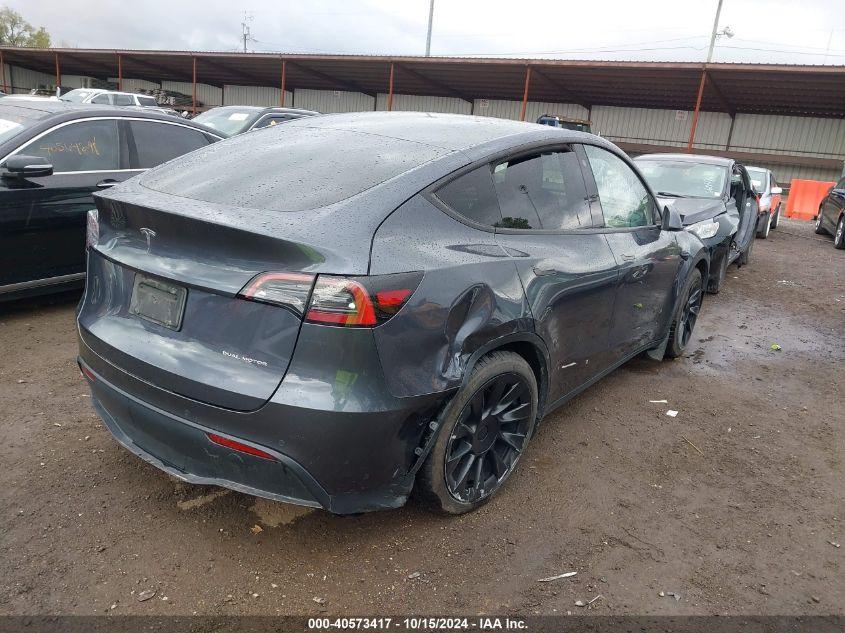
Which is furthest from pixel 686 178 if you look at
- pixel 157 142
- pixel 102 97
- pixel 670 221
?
pixel 102 97

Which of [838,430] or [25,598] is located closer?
[25,598]

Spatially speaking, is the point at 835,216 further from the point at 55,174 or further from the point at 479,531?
the point at 55,174

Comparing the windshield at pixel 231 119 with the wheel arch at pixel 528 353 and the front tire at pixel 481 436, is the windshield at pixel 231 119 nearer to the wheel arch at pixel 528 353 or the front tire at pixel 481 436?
the wheel arch at pixel 528 353

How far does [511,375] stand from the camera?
105 inches

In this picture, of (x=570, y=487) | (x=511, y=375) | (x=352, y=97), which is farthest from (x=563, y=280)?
(x=352, y=97)

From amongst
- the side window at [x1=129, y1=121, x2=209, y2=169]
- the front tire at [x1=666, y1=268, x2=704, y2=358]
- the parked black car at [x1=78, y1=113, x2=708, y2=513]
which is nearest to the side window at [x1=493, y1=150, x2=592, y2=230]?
the parked black car at [x1=78, y1=113, x2=708, y2=513]

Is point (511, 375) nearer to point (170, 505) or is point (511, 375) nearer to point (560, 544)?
point (560, 544)

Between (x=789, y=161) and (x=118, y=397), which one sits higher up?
(x=789, y=161)

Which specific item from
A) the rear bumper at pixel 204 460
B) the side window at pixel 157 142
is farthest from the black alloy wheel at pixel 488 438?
the side window at pixel 157 142

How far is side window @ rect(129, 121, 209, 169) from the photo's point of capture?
5391 mm

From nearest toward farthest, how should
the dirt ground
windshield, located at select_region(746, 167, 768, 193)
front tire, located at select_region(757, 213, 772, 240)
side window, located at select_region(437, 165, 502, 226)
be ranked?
the dirt ground < side window, located at select_region(437, 165, 502, 226) < windshield, located at select_region(746, 167, 768, 193) < front tire, located at select_region(757, 213, 772, 240)

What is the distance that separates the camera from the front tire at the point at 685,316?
471cm

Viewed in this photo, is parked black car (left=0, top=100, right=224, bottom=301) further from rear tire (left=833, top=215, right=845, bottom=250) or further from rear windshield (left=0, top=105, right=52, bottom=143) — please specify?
rear tire (left=833, top=215, right=845, bottom=250)

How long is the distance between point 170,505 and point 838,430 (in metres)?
3.92
